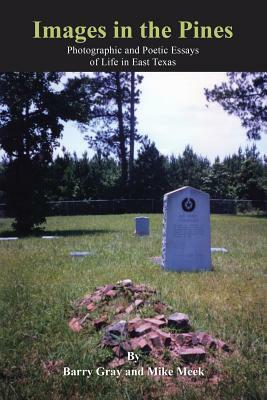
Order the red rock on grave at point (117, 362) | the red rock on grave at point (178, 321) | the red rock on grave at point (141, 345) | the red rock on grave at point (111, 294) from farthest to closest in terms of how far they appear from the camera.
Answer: the red rock on grave at point (111, 294) → the red rock on grave at point (178, 321) → the red rock on grave at point (141, 345) → the red rock on grave at point (117, 362)

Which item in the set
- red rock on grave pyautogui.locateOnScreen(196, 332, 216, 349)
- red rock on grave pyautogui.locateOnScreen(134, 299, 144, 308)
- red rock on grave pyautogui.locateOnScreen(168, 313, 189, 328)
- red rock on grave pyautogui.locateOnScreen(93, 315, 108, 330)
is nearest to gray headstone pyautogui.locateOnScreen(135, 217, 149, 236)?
red rock on grave pyautogui.locateOnScreen(134, 299, 144, 308)

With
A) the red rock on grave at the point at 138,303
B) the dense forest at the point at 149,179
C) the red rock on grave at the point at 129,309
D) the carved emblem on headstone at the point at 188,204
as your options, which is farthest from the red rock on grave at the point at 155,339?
the dense forest at the point at 149,179

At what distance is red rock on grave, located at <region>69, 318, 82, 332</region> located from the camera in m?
5.17

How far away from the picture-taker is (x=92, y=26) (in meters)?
5.23

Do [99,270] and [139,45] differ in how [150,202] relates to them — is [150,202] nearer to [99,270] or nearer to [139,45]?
[99,270]

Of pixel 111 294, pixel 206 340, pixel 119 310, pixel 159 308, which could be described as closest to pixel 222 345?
pixel 206 340

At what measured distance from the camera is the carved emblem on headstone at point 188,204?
9.13m

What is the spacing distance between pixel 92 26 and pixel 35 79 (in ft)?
47.2

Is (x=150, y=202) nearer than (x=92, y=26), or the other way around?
(x=92, y=26)

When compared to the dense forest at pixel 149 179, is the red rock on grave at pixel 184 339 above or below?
below

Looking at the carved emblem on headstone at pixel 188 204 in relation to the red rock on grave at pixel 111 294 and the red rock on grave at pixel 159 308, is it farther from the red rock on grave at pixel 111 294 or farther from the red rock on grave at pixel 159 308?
the red rock on grave at pixel 159 308

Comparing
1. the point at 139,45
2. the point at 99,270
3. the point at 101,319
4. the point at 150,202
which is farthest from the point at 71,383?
the point at 150,202

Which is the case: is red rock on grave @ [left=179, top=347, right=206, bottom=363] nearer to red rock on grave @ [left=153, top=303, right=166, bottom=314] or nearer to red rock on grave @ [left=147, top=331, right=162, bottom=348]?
red rock on grave @ [left=147, top=331, right=162, bottom=348]

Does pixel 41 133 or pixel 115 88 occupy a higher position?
pixel 115 88
